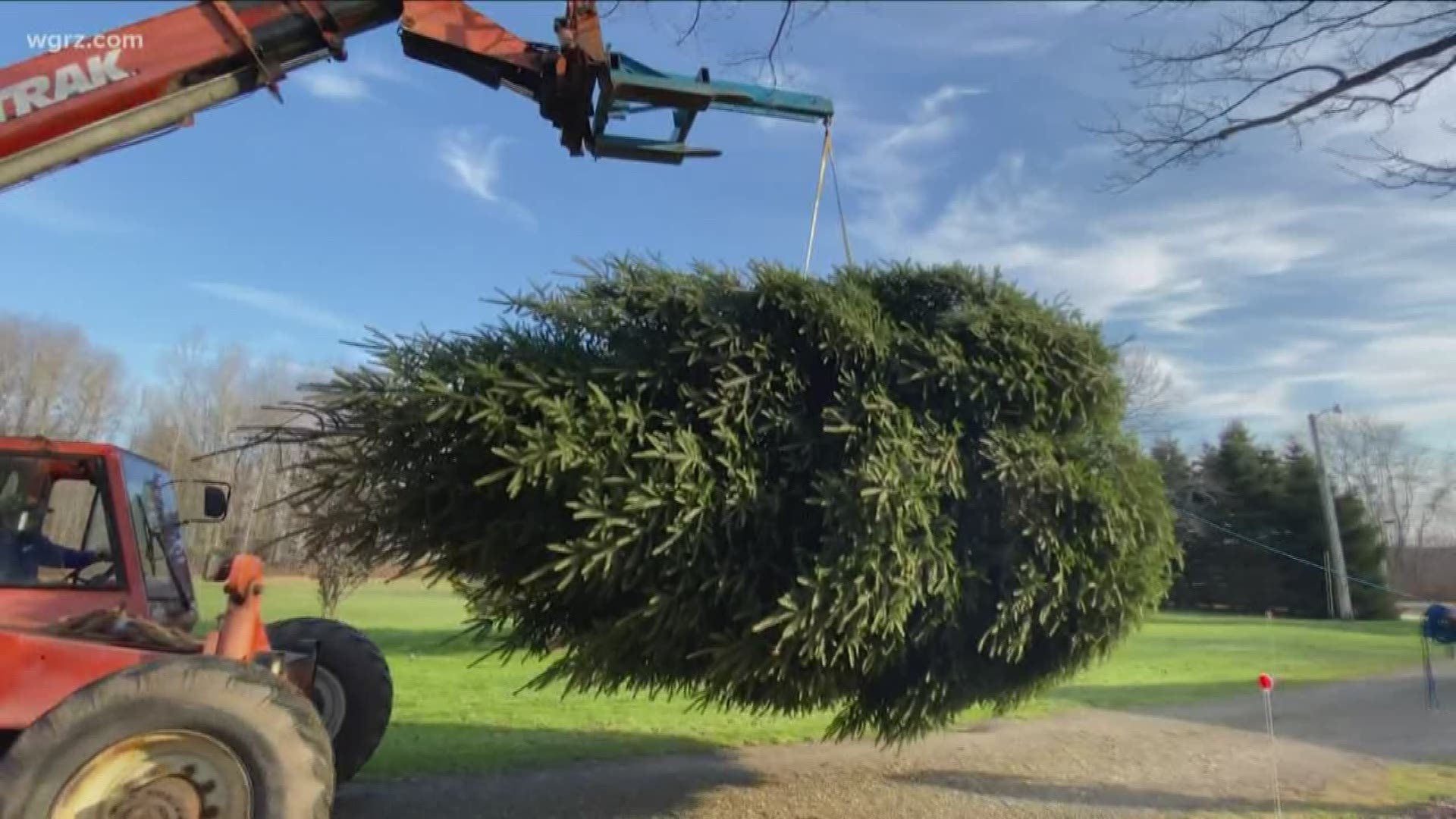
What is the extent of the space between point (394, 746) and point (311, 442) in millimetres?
5073

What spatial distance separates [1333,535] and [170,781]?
92.9ft

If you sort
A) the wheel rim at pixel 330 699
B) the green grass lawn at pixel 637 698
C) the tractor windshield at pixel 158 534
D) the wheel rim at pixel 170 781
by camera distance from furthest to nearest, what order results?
the green grass lawn at pixel 637 698 < the wheel rim at pixel 330 699 < the tractor windshield at pixel 158 534 < the wheel rim at pixel 170 781

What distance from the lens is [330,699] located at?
7.91 meters

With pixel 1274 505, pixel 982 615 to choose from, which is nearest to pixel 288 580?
pixel 1274 505

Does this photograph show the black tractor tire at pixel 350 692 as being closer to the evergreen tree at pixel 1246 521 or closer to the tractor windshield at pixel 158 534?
the tractor windshield at pixel 158 534

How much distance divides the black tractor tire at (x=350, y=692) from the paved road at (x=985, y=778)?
38cm

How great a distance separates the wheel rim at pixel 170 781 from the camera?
15.6ft

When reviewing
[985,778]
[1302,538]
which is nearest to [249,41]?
[985,778]

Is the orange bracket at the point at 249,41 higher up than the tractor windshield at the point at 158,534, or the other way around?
the orange bracket at the point at 249,41

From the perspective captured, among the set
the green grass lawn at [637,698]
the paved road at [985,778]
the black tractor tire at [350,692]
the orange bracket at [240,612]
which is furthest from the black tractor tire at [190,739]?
the black tractor tire at [350,692]

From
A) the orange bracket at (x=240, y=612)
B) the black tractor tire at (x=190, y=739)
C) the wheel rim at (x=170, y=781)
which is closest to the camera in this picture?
the black tractor tire at (x=190, y=739)

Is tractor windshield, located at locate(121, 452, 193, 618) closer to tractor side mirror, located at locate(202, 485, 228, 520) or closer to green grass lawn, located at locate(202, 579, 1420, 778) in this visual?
tractor side mirror, located at locate(202, 485, 228, 520)

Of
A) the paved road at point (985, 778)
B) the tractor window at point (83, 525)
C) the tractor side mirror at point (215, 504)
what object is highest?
the tractor side mirror at point (215, 504)

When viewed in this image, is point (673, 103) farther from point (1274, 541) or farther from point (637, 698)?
point (1274, 541)
